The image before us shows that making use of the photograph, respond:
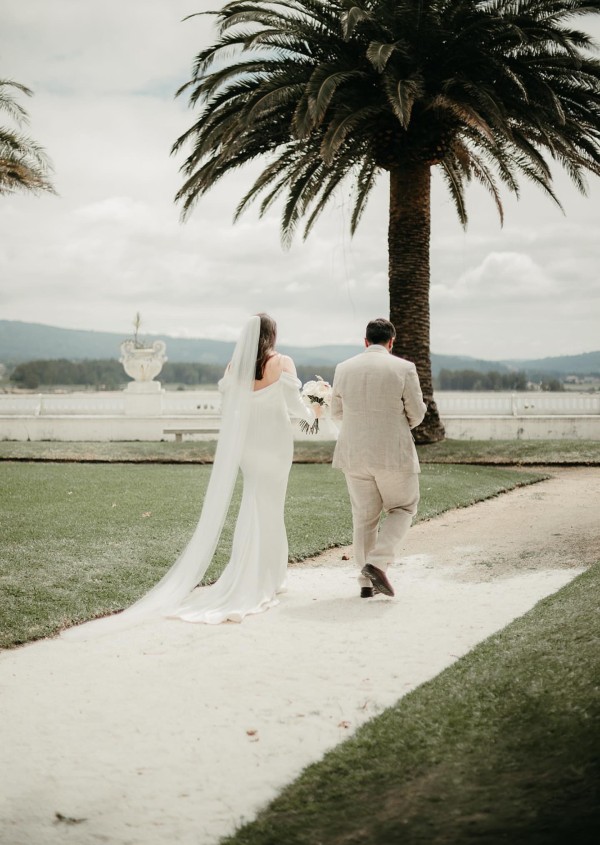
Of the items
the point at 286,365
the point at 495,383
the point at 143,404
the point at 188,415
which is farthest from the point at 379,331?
the point at 495,383

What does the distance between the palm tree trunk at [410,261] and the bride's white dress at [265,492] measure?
10.7 m

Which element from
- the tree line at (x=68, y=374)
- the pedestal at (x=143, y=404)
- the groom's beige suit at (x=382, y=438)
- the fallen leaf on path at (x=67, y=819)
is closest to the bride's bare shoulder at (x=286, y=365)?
the groom's beige suit at (x=382, y=438)

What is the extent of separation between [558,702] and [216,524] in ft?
11.0

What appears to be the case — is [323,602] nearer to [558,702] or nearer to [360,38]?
[558,702]

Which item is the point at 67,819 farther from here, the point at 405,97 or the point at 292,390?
the point at 405,97

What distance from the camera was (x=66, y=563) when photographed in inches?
310

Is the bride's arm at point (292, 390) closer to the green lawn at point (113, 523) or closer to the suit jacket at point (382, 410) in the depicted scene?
the suit jacket at point (382, 410)

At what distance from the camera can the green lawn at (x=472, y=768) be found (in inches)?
116

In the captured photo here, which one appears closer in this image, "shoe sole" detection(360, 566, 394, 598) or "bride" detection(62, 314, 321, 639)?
"shoe sole" detection(360, 566, 394, 598)

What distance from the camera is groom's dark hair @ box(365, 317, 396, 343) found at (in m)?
6.61

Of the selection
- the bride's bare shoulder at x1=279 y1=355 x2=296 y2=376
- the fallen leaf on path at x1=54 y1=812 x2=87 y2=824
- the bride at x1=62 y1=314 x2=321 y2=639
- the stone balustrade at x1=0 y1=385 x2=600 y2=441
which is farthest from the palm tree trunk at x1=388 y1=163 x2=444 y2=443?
the fallen leaf on path at x1=54 y1=812 x2=87 y2=824

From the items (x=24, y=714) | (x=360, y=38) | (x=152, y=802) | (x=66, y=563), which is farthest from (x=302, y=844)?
(x=360, y=38)

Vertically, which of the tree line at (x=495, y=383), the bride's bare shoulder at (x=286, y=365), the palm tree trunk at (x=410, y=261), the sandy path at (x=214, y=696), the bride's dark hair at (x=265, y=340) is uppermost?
the palm tree trunk at (x=410, y=261)

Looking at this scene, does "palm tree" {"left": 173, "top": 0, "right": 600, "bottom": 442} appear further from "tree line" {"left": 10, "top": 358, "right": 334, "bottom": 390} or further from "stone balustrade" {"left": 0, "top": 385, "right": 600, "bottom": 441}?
"tree line" {"left": 10, "top": 358, "right": 334, "bottom": 390}
